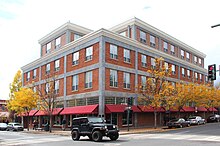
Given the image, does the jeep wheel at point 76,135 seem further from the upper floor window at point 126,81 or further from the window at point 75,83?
the window at point 75,83

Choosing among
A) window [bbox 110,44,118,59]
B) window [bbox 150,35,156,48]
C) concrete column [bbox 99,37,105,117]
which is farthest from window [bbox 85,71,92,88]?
window [bbox 150,35,156,48]

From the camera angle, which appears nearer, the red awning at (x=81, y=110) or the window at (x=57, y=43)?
the red awning at (x=81, y=110)

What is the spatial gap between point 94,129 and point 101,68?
15.3m

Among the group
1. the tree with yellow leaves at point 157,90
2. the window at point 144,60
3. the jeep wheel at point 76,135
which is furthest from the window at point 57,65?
the jeep wheel at point 76,135

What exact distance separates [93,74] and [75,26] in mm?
13309

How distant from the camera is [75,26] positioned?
48.3 m

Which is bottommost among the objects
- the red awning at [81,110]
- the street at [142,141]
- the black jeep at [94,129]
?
the street at [142,141]

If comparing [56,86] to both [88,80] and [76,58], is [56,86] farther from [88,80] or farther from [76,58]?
[88,80]

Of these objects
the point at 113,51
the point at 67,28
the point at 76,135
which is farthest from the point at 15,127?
the point at 76,135

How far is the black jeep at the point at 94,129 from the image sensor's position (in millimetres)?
21875

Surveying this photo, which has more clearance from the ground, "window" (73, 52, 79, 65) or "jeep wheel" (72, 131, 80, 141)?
"window" (73, 52, 79, 65)

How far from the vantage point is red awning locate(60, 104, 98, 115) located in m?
36.0

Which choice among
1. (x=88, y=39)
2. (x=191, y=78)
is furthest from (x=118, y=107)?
(x=191, y=78)

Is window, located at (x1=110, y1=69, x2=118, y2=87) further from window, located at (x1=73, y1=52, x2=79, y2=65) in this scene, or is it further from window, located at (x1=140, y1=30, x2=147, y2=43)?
window, located at (x1=140, y1=30, x2=147, y2=43)
